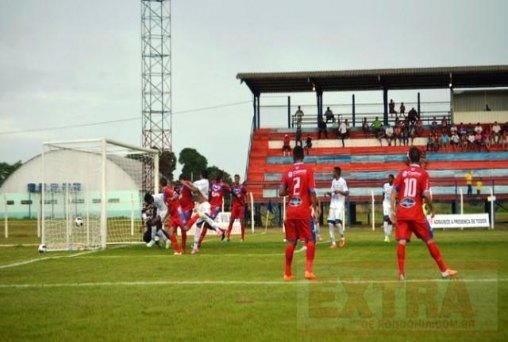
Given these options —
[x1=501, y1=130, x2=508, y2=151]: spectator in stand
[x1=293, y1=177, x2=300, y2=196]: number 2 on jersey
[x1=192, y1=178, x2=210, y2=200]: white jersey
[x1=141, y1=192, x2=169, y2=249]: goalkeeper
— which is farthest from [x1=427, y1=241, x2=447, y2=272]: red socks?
[x1=501, y1=130, x2=508, y2=151]: spectator in stand

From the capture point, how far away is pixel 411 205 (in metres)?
14.4

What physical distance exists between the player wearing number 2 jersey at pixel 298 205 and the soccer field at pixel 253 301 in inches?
25.1

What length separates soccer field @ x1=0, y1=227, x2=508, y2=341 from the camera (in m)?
9.34

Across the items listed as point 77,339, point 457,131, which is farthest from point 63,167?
point 457,131

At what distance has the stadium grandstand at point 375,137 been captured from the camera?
164ft

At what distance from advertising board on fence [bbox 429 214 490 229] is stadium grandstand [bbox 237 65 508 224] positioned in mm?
5801

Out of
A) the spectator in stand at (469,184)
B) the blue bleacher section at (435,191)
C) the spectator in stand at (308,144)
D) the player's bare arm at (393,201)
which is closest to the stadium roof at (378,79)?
the spectator in stand at (308,144)

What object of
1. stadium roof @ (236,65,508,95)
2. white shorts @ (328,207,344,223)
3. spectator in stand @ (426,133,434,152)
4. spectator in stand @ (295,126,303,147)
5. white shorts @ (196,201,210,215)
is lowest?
white shorts @ (328,207,344,223)

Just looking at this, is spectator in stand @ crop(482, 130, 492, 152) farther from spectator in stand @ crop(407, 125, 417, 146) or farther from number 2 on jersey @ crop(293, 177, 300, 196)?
number 2 on jersey @ crop(293, 177, 300, 196)

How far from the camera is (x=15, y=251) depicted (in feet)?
87.8

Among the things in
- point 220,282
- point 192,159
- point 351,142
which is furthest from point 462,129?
point 192,159

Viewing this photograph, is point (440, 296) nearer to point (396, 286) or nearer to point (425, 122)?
point (396, 286)

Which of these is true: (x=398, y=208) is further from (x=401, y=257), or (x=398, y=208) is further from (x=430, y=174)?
(x=430, y=174)

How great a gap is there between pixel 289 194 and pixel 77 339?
683cm
